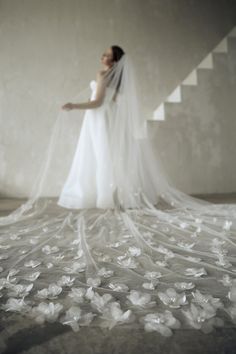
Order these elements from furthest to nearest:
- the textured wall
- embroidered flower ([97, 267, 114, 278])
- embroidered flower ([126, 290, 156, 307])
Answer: the textured wall < embroidered flower ([97, 267, 114, 278]) < embroidered flower ([126, 290, 156, 307])

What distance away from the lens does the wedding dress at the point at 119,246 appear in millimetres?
904

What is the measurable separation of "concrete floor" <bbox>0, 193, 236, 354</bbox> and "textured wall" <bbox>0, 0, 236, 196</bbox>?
3233 millimetres

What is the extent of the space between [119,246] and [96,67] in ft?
9.74

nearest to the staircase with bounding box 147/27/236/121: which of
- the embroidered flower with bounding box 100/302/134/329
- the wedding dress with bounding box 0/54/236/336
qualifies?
the wedding dress with bounding box 0/54/236/336

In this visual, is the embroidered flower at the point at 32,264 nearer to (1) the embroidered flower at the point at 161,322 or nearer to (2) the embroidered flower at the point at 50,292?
(2) the embroidered flower at the point at 50,292

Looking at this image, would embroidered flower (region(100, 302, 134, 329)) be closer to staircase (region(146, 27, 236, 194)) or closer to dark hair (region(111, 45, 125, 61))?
dark hair (region(111, 45, 125, 61))

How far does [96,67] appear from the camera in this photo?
390cm

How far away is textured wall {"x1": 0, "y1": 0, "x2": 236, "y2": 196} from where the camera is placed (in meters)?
3.84

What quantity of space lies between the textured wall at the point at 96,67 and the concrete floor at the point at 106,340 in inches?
127

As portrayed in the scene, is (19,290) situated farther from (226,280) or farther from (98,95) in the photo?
(98,95)

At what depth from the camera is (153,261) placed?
135cm

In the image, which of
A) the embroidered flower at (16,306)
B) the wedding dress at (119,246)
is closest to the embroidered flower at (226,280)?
the wedding dress at (119,246)

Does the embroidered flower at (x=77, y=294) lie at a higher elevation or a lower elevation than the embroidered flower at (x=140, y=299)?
higher

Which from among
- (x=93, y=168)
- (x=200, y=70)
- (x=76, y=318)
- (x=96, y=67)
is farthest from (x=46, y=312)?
(x=200, y=70)
